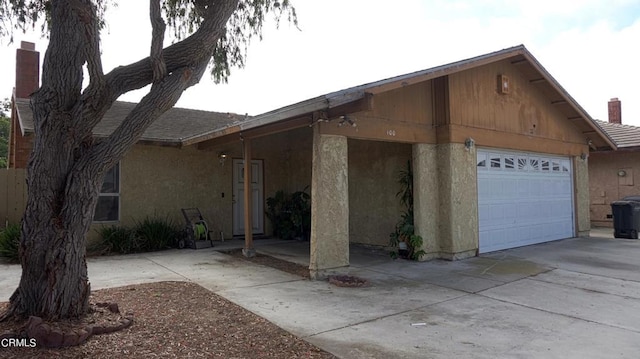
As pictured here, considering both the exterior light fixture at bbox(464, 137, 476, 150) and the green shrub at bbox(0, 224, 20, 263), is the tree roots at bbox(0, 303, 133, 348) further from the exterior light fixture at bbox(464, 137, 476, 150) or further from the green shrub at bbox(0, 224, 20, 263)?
the exterior light fixture at bbox(464, 137, 476, 150)

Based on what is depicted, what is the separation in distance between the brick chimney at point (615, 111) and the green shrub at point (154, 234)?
20.3 meters

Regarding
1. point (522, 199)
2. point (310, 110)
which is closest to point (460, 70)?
point (310, 110)

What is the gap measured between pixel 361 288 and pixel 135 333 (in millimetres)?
3312

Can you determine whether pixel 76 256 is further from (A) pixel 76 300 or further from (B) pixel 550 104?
(B) pixel 550 104

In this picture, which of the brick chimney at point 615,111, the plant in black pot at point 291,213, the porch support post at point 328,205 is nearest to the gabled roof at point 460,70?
the porch support post at point 328,205

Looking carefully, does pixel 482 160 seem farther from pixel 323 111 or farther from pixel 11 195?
pixel 11 195

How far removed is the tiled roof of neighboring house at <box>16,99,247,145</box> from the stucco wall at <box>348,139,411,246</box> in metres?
3.10

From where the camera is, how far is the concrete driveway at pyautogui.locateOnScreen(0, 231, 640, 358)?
13.5 feet

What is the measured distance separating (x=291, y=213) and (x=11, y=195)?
260 inches

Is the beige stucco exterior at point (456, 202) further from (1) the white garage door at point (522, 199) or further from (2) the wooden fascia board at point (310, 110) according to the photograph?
(2) the wooden fascia board at point (310, 110)

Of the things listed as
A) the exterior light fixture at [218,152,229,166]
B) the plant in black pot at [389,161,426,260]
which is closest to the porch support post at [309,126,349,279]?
the plant in black pot at [389,161,426,260]

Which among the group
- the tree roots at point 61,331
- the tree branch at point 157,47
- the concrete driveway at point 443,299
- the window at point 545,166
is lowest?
the concrete driveway at point 443,299

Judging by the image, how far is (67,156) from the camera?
4.28 meters

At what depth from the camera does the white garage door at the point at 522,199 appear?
9.48 meters
